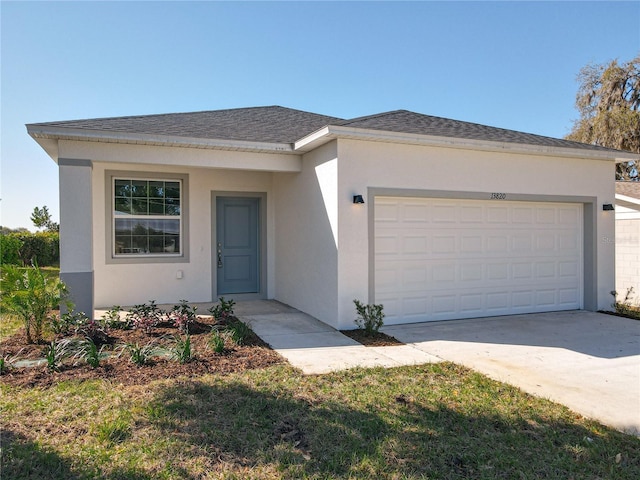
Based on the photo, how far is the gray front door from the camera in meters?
10.1

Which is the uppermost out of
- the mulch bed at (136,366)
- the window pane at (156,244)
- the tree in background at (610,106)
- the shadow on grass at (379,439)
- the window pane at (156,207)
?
the tree in background at (610,106)

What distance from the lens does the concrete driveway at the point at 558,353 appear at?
4.40 meters

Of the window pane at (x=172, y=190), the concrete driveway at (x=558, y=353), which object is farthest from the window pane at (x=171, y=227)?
the concrete driveway at (x=558, y=353)

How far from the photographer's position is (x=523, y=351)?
20.1 ft

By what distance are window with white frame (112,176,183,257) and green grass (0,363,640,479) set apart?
17.5 feet

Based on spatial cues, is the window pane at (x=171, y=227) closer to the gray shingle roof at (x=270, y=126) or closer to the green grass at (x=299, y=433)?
the gray shingle roof at (x=270, y=126)

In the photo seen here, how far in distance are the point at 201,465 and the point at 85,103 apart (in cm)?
1020

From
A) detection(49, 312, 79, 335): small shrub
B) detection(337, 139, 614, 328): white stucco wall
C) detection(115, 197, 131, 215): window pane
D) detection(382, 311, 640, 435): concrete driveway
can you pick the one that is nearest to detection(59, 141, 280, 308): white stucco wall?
detection(115, 197, 131, 215): window pane

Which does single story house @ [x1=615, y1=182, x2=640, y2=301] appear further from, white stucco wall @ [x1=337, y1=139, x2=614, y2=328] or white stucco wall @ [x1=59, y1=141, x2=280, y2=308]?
white stucco wall @ [x1=59, y1=141, x2=280, y2=308]

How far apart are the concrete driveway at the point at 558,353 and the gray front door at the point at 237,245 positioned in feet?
13.3

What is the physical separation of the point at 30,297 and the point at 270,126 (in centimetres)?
577

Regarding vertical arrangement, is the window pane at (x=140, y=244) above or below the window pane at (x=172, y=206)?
below

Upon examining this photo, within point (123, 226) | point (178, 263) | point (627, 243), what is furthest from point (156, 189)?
point (627, 243)

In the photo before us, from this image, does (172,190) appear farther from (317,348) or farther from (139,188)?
(317,348)
